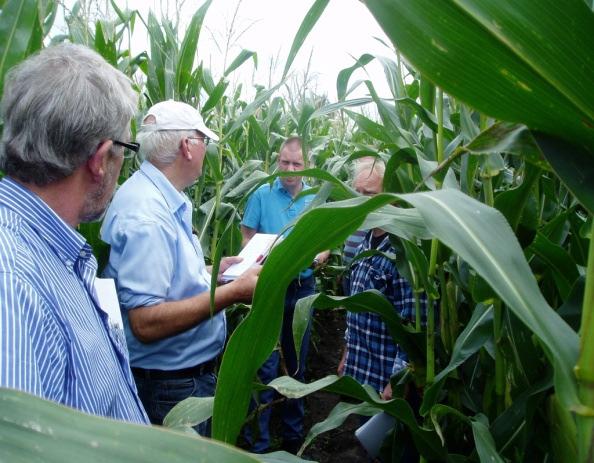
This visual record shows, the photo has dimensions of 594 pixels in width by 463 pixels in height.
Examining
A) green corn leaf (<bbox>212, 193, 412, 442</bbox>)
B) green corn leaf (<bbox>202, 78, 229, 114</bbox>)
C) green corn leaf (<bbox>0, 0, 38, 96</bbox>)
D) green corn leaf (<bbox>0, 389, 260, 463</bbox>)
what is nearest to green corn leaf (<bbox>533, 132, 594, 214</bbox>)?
green corn leaf (<bbox>212, 193, 412, 442</bbox>)

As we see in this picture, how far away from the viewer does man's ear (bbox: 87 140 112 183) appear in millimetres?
1032

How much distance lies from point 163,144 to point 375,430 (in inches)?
47.3

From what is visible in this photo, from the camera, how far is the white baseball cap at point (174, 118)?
1897 mm

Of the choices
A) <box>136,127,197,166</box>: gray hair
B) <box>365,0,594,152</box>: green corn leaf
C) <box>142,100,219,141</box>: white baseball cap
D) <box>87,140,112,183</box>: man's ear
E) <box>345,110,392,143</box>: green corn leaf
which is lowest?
<box>136,127,197,166</box>: gray hair

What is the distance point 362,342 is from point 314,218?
1.65 m

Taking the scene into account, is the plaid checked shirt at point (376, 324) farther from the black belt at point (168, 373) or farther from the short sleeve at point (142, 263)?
the short sleeve at point (142, 263)

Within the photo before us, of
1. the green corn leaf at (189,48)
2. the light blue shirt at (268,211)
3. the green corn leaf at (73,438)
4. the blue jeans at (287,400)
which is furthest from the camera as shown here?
the light blue shirt at (268,211)

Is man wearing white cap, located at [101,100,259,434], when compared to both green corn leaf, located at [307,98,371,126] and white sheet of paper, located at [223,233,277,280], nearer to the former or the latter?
white sheet of paper, located at [223,233,277,280]

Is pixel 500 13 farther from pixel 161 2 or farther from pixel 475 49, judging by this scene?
pixel 161 2

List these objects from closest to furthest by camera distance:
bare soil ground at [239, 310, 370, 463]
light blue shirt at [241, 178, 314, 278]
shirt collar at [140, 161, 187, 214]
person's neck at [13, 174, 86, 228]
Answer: person's neck at [13, 174, 86, 228] < shirt collar at [140, 161, 187, 214] < bare soil ground at [239, 310, 370, 463] < light blue shirt at [241, 178, 314, 278]

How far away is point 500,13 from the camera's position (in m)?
0.45

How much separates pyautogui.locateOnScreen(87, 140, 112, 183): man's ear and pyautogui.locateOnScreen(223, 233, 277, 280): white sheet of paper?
890 mm

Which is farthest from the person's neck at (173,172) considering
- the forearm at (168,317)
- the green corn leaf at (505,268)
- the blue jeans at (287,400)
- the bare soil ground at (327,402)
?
the bare soil ground at (327,402)

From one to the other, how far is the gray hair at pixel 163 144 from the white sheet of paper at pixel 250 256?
46cm
